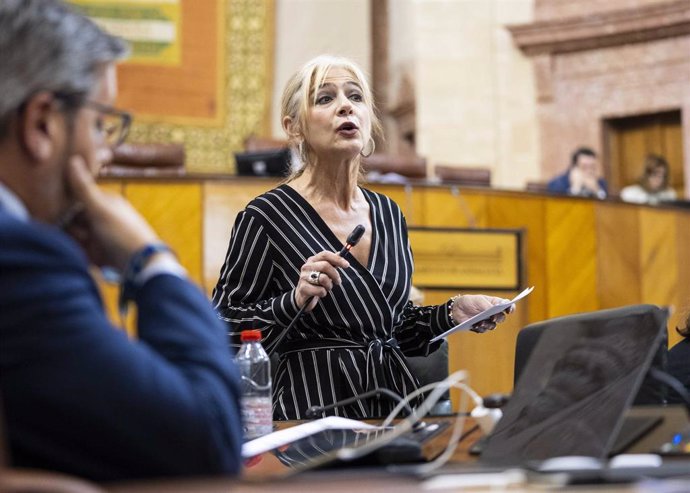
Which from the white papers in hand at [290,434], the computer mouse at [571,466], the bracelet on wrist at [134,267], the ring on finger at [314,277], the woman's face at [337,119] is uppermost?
the woman's face at [337,119]

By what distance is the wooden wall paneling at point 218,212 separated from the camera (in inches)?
277

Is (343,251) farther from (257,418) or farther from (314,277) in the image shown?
(257,418)

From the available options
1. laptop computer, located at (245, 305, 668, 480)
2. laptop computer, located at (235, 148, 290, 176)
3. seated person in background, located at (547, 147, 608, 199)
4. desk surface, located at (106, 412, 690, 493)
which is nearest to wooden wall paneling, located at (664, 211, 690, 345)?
seated person in background, located at (547, 147, 608, 199)

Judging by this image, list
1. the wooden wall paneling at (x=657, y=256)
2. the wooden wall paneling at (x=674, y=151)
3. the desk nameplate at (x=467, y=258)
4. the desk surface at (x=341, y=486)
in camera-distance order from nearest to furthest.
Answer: the desk surface at (x=341, y=486), the desk nameplate at (x=467, y=258), the wooden wall paneling at (x=657, y=256), the wooden wall paneling at (x=674, y=151)

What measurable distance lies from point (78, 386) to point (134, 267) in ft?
0.64

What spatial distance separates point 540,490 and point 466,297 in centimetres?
140

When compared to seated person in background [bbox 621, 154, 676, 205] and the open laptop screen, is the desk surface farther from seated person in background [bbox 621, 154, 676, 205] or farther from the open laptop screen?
seated person in background [bbox 621, 154, 676, 205]

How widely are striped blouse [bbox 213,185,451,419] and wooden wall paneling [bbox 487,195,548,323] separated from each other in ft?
16.8

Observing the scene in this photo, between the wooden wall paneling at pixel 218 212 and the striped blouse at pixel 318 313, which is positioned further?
the wooden wall paneling at pixel 218 212

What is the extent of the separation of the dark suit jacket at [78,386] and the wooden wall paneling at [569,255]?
701 centimetres

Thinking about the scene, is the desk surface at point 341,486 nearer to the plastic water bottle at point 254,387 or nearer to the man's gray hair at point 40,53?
the man's gray hair at point 40,53

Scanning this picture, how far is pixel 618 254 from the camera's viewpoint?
8.23 m

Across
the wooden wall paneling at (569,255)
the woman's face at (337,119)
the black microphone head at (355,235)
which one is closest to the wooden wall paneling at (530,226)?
the wooden wall paneling at (569,255)

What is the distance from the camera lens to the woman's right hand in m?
2.30
